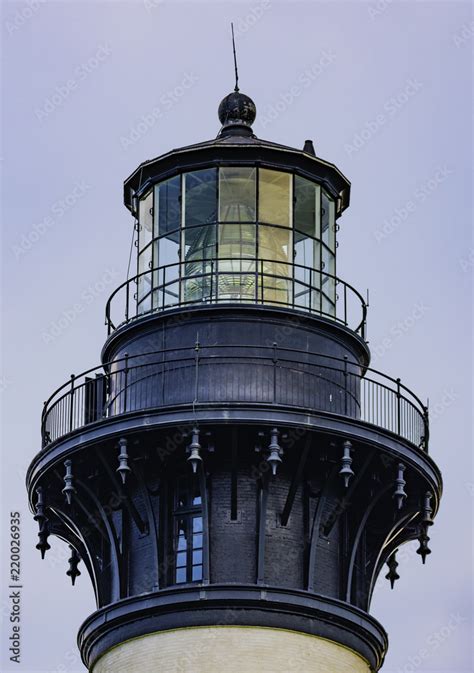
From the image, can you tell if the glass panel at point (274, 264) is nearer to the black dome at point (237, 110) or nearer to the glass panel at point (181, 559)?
the black dome at point (237, 110)

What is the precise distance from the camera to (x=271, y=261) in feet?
129

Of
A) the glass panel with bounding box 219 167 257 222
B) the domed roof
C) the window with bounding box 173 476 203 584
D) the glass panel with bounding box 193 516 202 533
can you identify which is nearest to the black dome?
the domed roof

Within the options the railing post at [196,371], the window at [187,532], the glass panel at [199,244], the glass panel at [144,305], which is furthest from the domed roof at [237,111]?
the window at [187,532]

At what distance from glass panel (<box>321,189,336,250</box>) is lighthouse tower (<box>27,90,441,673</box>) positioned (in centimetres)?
15

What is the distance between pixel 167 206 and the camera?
4056cm

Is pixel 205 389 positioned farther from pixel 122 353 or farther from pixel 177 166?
pixel 177 166

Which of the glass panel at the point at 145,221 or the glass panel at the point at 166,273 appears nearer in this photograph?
the glass panel at the point at 166,273

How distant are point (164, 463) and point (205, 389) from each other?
162cm

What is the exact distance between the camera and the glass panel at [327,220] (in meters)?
41.0

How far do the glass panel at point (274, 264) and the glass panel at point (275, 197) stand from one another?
0.83 feet

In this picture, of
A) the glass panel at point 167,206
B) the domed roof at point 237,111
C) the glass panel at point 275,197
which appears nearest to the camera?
the glass panel at point 275,197

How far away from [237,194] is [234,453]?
19.4ft

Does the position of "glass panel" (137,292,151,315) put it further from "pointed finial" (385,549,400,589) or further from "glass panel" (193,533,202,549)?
"pointed finial" (385,549,400,589)

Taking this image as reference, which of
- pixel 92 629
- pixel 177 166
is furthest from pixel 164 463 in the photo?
pixel 177 166
